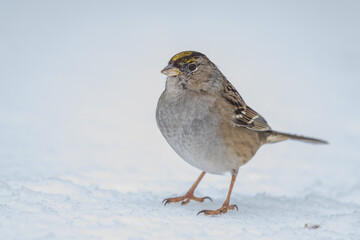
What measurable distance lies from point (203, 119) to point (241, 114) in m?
0.49

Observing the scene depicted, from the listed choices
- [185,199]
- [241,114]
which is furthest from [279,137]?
[185,199]

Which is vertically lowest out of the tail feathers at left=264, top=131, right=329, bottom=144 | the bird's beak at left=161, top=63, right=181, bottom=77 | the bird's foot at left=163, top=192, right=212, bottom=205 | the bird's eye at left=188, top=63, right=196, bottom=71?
the bird's foot at left=163, top=192, right=212, bottom=205

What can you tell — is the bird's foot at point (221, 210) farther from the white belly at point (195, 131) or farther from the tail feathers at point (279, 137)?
the tail feathers at point (279, 137)

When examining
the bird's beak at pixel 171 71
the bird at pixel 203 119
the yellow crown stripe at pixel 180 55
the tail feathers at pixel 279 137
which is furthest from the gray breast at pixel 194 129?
the tail feathers at pixel 279 137

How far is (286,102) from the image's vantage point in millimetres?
9141

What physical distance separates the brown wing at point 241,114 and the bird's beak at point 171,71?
472 mm

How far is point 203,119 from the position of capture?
4102 mm

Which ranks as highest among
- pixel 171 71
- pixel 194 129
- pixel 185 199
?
pixel 171 71

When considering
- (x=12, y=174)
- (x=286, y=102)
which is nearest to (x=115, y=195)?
(x=12, y=174)

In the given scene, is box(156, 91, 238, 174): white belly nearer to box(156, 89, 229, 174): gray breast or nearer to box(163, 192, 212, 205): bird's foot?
box(156, 89, 229, 174): gray breast

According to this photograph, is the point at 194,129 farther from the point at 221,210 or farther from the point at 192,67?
the point at 221,210

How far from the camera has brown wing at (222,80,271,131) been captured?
14.4 feet

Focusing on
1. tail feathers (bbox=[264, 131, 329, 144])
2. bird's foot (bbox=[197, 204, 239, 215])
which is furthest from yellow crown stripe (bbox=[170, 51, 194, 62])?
bird's foot (bbox=[197, 204, 239, 215])

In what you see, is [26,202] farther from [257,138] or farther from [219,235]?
[257,138]
